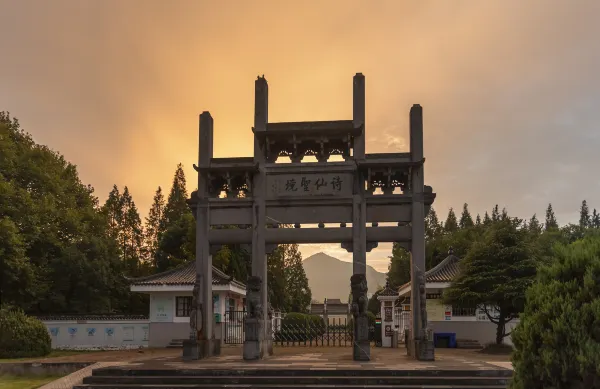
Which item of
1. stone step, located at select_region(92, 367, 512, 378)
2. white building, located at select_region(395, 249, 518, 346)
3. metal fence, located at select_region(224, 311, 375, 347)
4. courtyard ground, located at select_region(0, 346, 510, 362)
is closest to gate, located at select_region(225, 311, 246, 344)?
metal fence, located at select_region(224, 311, 375, 347)

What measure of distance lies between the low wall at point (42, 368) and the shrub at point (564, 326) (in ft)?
44.4

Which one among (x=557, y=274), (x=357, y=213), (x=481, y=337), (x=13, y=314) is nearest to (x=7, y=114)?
(x=13, y=314)

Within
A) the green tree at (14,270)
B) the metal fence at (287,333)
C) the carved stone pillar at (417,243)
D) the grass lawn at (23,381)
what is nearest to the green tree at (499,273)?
the carved stone pillar at (417,243)

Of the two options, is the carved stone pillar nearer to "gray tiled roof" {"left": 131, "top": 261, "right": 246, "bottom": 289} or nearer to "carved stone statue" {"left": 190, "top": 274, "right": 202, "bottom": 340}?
"carved stone statue" {"left": 190, "top": 274, "right": 202, "bottom": 340}

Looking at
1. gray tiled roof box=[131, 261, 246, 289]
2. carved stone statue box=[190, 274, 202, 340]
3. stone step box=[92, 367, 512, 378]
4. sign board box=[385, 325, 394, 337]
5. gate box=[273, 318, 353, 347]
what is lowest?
gate box=[273, 318, 353, 347]

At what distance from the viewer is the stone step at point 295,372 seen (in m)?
12.2

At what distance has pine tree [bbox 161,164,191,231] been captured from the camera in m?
45.0

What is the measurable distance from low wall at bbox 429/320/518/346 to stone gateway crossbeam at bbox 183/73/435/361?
9.11 metres

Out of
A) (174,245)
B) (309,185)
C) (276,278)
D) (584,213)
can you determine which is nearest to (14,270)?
(174,245)

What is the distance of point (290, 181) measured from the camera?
16.9 metres

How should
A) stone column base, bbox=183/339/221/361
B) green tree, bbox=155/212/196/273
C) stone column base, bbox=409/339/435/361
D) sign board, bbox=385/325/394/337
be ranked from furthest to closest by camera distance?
green tree, bbox=155/212/196/273
sign board, bbox=385/325/394/337
stone column base, bbox=183/339/221/361
stone column base, bbox=409/339/435/361

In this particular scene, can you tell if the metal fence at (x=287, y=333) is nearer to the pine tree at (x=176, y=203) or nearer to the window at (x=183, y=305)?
the window at (x=183, y=305)

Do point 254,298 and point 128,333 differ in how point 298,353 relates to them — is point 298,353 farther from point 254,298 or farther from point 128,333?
point 128,333

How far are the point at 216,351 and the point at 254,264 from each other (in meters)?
2.97
